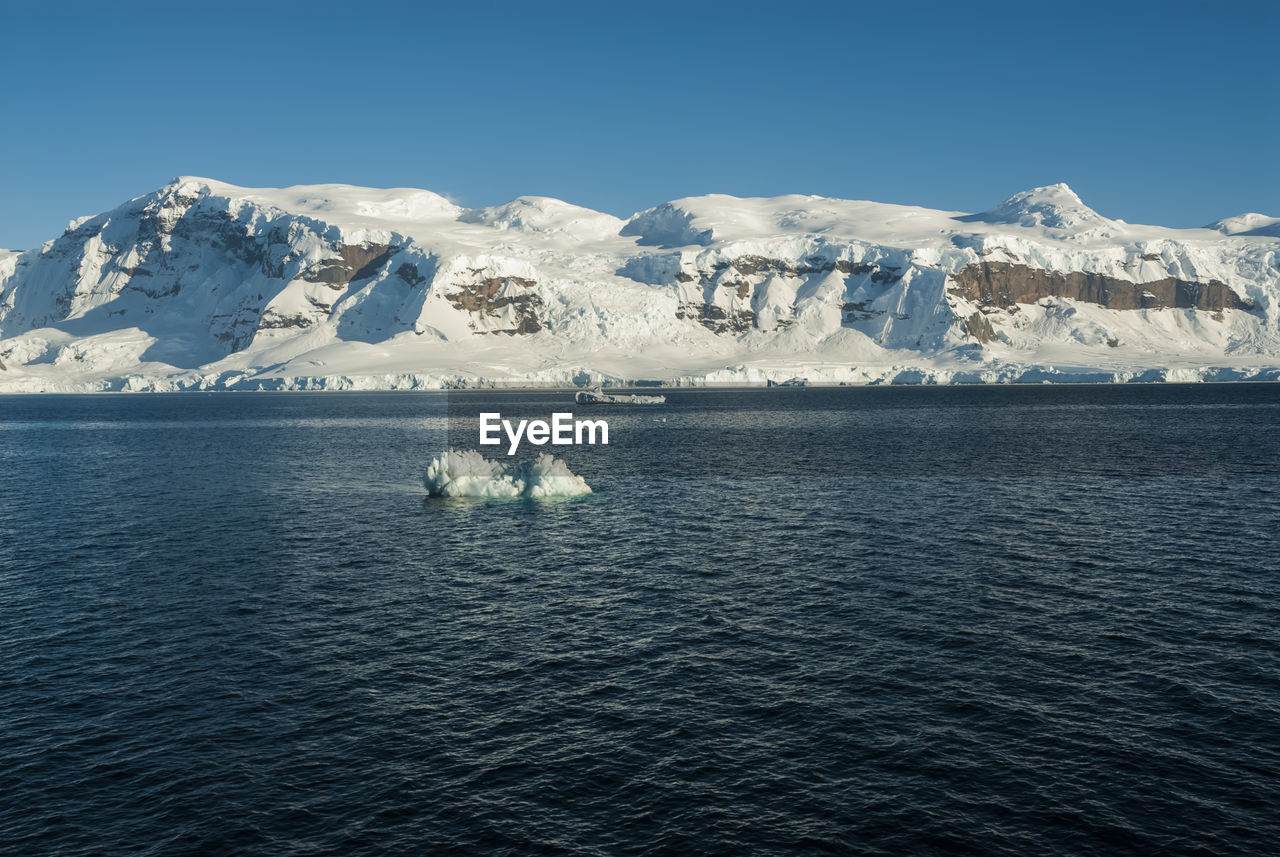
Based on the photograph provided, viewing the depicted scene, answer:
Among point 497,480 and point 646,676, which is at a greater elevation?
point 497,480

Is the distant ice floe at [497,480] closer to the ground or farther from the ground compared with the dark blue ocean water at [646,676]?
farther from the ground

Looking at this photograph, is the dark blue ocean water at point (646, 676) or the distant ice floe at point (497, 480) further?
the distant ice floe at point (497, 480)

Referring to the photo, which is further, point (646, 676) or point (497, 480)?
point (497, 480)

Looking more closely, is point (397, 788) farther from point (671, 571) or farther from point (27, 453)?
point (27, 453)

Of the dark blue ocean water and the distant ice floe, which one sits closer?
the dark blue ocean water

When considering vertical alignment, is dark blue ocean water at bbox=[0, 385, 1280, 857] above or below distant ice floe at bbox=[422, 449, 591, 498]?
below
